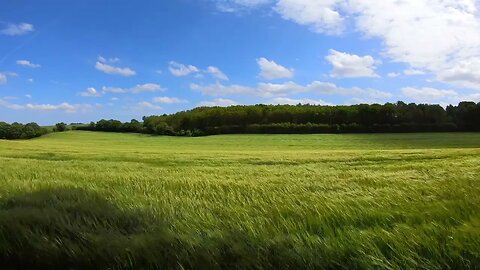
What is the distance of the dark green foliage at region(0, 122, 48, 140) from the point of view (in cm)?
9850

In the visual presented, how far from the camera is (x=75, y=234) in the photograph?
3.93 m

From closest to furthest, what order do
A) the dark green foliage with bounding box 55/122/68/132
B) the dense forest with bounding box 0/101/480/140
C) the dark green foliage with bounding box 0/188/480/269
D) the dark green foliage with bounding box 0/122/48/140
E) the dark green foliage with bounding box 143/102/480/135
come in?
the dark green foliage with bounding box 0/188/480/269 < the dark green foliage with bounding box 143/102/480/135 < the dense forest with bounding box 0/101/480/140 < the dark green foliage with bounding box 0/122/48/140 < the dark green foliage with bounding box 55/122/68/132

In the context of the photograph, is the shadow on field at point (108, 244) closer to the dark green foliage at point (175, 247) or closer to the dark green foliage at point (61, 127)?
the dark green foliage at point (175, 247)

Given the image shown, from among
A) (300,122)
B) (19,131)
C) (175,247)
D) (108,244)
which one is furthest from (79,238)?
(300,122)

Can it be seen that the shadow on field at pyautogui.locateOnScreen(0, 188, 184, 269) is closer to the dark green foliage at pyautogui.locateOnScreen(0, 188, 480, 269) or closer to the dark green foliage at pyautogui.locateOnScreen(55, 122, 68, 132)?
the dark green foliage at pyautogui.locateOnScreen(0, 188, 480, 269)

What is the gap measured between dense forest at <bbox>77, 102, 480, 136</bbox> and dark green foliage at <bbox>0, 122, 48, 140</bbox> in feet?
51.0

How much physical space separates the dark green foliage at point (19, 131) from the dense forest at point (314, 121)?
1554 centimetres

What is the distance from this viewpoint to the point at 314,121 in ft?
359

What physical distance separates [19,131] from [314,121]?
6491 centimetres

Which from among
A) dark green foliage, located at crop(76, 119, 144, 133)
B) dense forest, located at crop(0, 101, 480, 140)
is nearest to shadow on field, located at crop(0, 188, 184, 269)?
dense forest, located at crop(0, 101, 480, 140)

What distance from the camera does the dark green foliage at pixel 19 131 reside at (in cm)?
9850

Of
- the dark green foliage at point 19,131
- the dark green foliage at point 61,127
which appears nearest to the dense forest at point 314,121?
the dark green foliage at point 61,127

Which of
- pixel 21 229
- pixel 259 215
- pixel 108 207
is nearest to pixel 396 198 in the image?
pixel 259 215

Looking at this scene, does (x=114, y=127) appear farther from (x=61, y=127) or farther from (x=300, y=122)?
(x=300, y=122)
